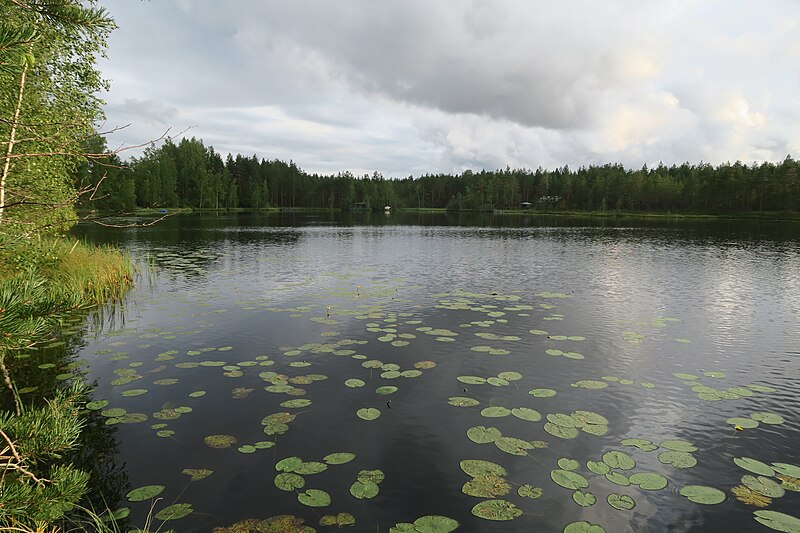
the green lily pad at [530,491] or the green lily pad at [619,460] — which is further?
the green lily pad at [619,460]

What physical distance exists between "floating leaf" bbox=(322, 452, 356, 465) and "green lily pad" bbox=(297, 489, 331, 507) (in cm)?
86

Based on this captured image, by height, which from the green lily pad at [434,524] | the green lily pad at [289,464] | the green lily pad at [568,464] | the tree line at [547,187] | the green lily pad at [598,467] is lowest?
the green lily pad at [434,524]

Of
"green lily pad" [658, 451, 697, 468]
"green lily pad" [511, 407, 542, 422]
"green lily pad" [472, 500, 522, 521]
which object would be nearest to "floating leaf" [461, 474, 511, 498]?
"green lily pad" [472, 500, 522, 521]

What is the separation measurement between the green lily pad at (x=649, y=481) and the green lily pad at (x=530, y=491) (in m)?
1.73

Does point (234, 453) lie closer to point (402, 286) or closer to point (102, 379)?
point (102, 379)

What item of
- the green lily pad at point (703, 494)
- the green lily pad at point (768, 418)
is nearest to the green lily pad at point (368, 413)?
the green lily pad at point (703, 494)

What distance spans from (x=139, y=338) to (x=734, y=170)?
161 meters

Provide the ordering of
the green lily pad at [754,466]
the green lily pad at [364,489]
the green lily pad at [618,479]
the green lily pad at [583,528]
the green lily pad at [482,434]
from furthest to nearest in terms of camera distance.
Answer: the green lily pad at [482,434] < the green lily pad at [754,466] < the green lily pad at [618,479] < the green lily pad at [364,489] < the green lily pad at [583,528]

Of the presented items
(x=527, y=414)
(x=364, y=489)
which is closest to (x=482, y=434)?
(x=527, y=414)

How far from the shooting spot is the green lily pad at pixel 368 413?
33.5ft

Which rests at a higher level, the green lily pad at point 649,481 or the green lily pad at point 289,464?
the green lily pad at point 649,481

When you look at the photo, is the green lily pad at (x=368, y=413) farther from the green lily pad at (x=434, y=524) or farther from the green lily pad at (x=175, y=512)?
the green lily pad at (x=175, y=512)

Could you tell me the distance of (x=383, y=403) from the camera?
1099 centimetres

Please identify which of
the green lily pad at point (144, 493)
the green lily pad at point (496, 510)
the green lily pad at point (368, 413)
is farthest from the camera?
the green lily pad at point (368, 413)
